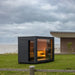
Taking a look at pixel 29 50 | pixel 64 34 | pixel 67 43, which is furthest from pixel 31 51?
pixel 67 43

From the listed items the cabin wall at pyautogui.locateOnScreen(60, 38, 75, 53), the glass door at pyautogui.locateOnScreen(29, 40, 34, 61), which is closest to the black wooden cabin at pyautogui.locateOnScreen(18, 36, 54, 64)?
the glass door at pyautogui.locateOnScreen(29, 40, 34, 61)

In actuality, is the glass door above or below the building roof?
below

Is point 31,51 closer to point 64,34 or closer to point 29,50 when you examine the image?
point 29,50

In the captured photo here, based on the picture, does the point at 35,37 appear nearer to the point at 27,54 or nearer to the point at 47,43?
the point at 27,54

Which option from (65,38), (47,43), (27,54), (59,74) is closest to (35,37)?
(27,54)

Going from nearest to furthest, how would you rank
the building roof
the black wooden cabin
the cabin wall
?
the black wooden cabin < the building roof < the cabin wall

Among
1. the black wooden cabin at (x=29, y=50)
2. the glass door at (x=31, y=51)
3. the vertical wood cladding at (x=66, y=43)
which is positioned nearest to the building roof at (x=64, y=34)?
the vertical wood cladding at (x=66, y=43)

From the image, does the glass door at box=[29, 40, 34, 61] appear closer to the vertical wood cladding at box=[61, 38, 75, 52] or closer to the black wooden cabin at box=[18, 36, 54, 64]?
the black wooden cabin at box=[18, 36, 54, 64]

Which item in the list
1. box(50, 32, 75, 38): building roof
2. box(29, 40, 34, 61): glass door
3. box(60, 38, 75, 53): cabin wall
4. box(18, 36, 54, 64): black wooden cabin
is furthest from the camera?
box(60, 38, 75, 53): cabin wall

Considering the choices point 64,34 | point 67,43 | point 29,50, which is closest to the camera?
point 29,50

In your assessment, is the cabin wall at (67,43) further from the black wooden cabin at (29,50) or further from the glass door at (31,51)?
the glass door at (31,51)

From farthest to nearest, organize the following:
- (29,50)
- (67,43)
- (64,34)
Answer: (67,43) < (64,34) < (29,50)

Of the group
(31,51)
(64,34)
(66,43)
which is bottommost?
(31,51)

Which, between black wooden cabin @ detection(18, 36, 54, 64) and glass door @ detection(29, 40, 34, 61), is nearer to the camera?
black wooden cabin @ detection(18, 36, 54, 64)
